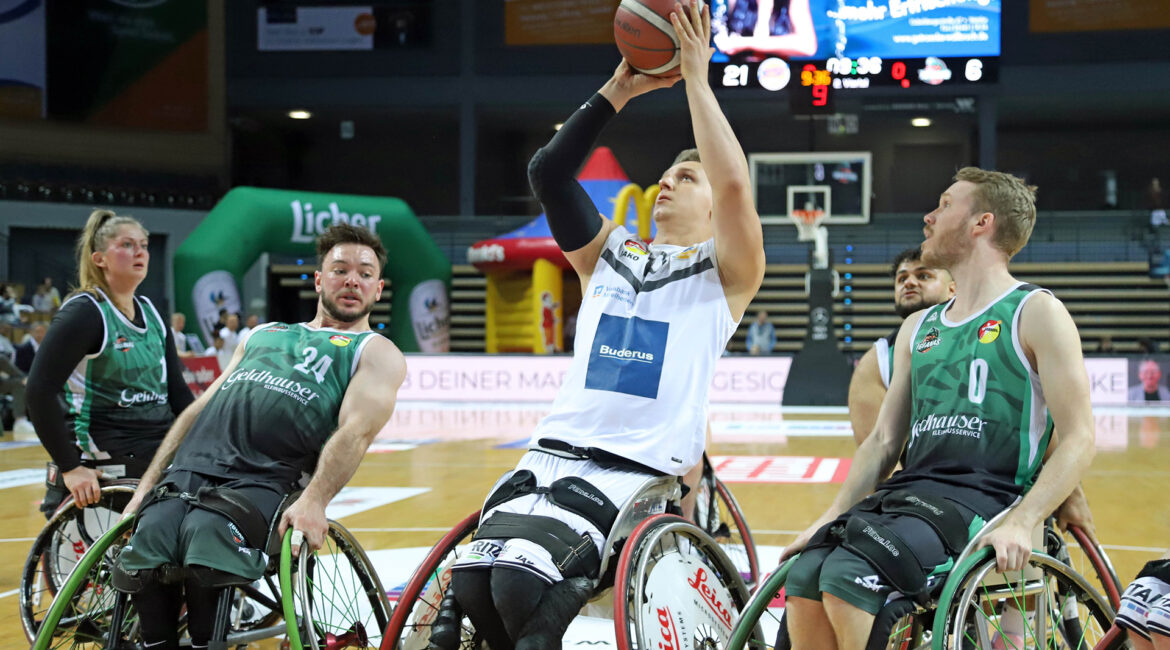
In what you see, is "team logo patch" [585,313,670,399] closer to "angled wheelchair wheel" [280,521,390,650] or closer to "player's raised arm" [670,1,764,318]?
"player's raised arm" [670,1,764,318]

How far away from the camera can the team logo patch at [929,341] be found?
2.63 m

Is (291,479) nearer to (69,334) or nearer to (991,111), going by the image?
(69,334)

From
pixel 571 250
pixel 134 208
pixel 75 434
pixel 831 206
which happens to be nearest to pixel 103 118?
pixel 134 208

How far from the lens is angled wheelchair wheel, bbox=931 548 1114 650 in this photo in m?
2.10

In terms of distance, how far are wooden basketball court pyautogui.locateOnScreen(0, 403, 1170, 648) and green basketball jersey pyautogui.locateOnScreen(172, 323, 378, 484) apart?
4.48ft

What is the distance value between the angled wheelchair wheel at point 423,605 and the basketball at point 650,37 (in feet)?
4.38

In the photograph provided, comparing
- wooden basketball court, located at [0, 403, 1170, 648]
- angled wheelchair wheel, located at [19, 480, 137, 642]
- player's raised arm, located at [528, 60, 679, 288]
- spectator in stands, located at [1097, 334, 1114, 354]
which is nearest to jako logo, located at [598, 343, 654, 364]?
player's raised arm, located at [528, 60, 679, 288]

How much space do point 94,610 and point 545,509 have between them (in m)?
1.59

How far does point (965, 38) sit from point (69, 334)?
1318 centimetres

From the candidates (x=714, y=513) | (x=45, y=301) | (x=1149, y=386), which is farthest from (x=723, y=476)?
(x=45, y=301)

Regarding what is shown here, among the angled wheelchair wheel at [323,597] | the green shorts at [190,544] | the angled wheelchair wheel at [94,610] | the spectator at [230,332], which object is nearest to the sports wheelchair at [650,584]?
the angled wheelchair wheel at [323,597]

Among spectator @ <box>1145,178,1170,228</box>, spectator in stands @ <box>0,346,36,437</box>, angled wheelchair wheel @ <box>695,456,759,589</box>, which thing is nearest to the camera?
angled wheelchair wheel @ <box>695,456,759,589</box>

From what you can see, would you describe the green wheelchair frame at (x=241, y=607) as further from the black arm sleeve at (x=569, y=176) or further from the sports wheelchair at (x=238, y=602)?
the black arm sleeve at (x=569, y=176)

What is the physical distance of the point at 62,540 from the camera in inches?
141
